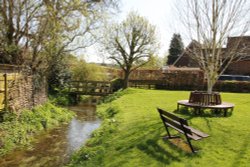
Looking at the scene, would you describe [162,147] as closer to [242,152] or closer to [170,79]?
[242,152]

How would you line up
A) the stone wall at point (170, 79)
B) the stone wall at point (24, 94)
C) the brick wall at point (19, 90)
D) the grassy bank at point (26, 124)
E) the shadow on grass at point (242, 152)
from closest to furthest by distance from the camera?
the shadow on grass at point (242, 152)
the grassy bank at point (26, 124)
the brick wall at point (19, 90)
the stone wall at point (24, 94)
the stone wall at point (170, 79)

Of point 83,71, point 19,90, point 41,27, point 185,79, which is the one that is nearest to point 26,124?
point 19,90

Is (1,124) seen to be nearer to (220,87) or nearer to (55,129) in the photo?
(55,129)

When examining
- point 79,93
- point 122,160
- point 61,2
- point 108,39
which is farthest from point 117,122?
point 108,39

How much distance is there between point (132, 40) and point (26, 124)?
17.2 meters

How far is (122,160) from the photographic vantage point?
6332 mm

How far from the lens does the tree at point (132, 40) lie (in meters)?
→ 26.1

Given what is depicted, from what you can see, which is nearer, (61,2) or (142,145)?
(142,145)

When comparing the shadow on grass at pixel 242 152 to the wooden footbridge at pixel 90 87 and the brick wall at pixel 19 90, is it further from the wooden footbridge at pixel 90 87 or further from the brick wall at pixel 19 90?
the wooden footbridge at pixel 90 87

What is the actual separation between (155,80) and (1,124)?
2028 centimetres

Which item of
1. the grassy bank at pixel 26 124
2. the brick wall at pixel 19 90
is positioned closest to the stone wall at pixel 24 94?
the brick wall at pixel 19 90

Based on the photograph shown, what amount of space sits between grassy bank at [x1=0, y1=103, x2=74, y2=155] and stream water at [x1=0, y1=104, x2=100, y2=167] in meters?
0.34

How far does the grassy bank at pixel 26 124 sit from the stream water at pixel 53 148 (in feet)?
1.10

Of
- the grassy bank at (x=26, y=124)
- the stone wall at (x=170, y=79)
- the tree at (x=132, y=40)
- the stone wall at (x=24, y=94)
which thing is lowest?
the grassy bank at (x=26, y=124)
